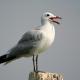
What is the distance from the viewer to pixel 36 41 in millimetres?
15375

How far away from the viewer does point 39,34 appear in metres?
15.2

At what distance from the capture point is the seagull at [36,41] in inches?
594

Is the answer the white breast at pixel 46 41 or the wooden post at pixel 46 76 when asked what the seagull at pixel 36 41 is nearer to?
the white breast at pixel 46 41

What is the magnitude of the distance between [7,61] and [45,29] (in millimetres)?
2115

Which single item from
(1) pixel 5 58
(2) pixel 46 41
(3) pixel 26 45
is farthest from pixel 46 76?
(3) pixel 26 45

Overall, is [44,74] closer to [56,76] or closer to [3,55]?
[56,76]

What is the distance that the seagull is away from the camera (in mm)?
15094

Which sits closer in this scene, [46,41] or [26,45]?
[46,41]

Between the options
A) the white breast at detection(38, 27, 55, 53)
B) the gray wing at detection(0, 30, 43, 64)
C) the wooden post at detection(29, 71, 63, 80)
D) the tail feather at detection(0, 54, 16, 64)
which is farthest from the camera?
the gray wing at detection(0, 30, 43, 64)

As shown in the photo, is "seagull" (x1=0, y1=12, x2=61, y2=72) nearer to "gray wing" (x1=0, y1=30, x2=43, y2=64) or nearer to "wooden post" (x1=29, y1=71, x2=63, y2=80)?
"gray wing" (x1=0, y1=30, x2=43, y2=64)

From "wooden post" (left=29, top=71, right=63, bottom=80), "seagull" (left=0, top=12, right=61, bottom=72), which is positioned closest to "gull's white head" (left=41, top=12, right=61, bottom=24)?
"seagull" (left=0, top=12, right=61, bottom=72)

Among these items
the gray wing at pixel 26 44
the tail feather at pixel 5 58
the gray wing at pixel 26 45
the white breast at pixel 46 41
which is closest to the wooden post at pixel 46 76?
the tail feather at pixel 5 58

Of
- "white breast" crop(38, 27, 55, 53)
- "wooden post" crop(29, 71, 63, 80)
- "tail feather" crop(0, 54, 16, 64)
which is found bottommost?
"tail feather" crop(0, 54, 16, 64)

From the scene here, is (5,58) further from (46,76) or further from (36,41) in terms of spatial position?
(46,76)
